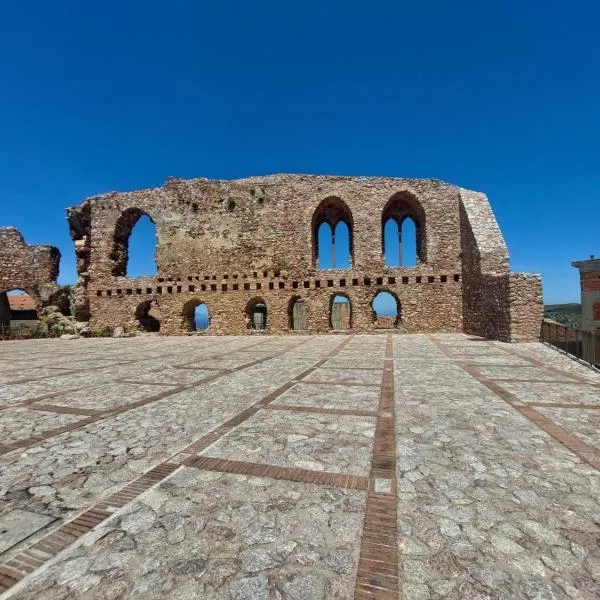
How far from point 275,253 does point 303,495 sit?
1693 centimetres

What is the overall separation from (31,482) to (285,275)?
16324 mm

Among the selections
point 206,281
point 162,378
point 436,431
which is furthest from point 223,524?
point 206,281

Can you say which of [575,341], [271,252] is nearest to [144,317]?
[271,252]

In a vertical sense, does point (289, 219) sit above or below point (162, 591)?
above

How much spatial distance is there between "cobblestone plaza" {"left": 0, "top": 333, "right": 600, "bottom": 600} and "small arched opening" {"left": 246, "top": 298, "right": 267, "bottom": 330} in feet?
47.2

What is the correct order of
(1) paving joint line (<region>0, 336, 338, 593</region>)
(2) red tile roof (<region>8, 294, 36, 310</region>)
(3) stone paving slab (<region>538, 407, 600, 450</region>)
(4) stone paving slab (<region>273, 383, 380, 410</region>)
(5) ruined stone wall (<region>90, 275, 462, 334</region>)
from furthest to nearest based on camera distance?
1. (2) red tile roof (<region>8, 294, 36, 310</region>)
2. (5) ruined stone wall (<region>90, 275, 462, 334</region>)
3. (4) stone paving slab (<region>273, 383, 380, 410</region>)
4. (3) stone paving slab (<region>538, 407, 600, 450</region>)
5. (1) paving joint line (<region>0, 336, 338, 593</region>)

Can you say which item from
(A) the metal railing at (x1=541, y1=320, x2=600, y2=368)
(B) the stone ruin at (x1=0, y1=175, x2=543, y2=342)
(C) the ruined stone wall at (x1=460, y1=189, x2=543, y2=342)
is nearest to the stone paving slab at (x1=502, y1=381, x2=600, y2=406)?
(A) the metal railing at (x1=541, y1=320, x2=600, y2=368)

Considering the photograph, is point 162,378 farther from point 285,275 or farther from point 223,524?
point 285,275

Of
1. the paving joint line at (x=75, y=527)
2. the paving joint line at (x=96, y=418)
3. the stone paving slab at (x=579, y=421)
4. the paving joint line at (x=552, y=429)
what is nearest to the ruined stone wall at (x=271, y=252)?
the paving joint line at (x=552, y=429)

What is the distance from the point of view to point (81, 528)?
2.11 m

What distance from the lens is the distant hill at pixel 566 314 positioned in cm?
2045

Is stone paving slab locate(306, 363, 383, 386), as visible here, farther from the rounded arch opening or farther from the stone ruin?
the rounded arch opening

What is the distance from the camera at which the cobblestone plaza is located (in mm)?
1700

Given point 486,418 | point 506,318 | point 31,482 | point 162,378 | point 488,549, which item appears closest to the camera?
point 488,549
